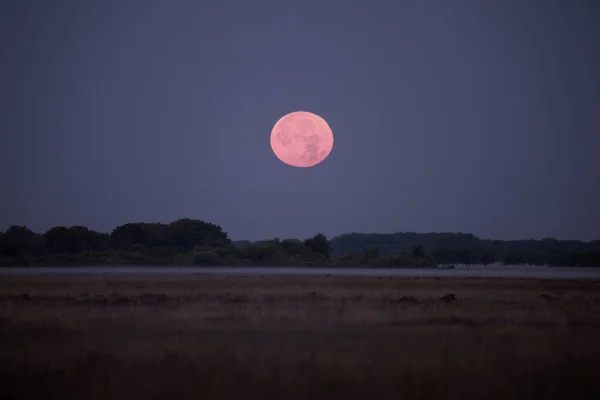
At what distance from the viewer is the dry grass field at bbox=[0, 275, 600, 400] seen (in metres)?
11.8

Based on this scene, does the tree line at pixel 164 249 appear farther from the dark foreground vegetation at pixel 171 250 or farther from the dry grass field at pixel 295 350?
the dry grass field at pixel 295 350

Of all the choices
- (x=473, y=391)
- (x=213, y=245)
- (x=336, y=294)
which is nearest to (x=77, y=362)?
(x=473, y=391)

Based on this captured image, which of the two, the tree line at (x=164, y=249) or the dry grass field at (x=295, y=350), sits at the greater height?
the tree line at (x=164, y=249)

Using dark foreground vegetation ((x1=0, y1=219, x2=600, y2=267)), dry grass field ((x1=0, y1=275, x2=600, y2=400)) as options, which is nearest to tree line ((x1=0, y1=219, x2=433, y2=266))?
A: dark foreground vegetation ((x1=0, y1=219, x2=600, y2=267))

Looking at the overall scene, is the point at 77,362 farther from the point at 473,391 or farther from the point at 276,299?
the point at 276,299

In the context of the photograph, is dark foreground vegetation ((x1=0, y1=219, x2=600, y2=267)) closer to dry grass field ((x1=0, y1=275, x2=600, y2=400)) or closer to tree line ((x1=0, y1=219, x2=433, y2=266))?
tree line ((x1=0, y1=219, x2=433, y2=266))

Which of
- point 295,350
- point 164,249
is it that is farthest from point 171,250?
point 295,350

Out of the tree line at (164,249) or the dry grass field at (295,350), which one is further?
the tree line at (164,249)

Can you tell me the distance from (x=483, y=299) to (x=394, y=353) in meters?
17.6

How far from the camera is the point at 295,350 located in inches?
616

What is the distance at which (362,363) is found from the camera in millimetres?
14000

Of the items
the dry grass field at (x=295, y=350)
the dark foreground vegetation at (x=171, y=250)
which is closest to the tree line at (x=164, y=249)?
the dark foreground vegetation at (x=171, y=250)

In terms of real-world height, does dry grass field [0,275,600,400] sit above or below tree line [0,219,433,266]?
below

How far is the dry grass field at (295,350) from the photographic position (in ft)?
38.6
